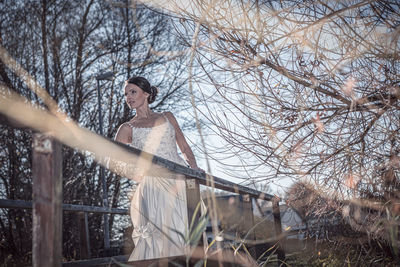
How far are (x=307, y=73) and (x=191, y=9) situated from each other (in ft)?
3.23

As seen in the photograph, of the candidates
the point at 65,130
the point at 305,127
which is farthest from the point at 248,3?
the point at 65,130

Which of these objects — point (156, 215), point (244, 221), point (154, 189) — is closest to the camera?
point (156, 215)

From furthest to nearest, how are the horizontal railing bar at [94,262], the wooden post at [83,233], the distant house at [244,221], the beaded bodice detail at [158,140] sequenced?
the wooden post at [83,233] < the beaded bodice detail at [158,140] < the distant house at [244,221] < the horizontal railing bar at [94,262]

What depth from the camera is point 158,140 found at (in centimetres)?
422

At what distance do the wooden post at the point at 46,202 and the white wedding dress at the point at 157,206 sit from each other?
173cm

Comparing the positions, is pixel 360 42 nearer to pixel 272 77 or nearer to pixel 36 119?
pixel 272 77

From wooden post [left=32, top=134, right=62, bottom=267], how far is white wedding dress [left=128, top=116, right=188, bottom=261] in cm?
173

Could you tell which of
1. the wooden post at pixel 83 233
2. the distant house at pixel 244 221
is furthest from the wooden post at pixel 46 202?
the wooden post at pixel 83 233

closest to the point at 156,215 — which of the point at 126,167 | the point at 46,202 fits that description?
the point at 126,167

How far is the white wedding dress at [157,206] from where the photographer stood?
128 inches

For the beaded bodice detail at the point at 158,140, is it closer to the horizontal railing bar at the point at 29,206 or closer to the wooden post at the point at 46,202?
the horizontal railing bar at the point at 29,206

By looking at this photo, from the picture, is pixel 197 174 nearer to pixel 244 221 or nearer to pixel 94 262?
pixel 94 262

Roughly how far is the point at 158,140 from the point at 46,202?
3.00 metres

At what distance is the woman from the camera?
3275 mm
